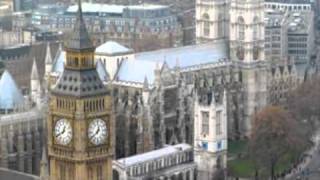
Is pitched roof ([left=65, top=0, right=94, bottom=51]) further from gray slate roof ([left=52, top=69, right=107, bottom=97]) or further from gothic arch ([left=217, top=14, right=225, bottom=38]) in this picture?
gothic arch ([left=217, top=14, right=225, bottom=38])

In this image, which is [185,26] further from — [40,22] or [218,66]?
[218,66]

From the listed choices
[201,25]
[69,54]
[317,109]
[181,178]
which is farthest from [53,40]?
[69,54]

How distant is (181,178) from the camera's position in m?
113

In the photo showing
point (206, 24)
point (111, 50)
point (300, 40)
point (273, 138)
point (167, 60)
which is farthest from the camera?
point (300, 40)

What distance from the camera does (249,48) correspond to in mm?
136750

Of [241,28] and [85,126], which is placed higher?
[241,28]

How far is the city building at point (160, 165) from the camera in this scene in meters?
108

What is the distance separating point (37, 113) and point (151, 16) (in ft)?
225

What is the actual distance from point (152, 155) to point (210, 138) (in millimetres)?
7018

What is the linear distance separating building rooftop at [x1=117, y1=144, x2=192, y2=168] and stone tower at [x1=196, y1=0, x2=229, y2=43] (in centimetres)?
2580

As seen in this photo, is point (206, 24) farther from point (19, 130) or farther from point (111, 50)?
point (19, 130)

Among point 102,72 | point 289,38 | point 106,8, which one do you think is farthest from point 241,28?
point 106,8

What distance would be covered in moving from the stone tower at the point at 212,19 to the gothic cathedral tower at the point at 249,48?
2.61m

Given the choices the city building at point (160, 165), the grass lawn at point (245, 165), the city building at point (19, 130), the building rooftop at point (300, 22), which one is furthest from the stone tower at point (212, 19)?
A: the building rooftop at point (300, 22)
